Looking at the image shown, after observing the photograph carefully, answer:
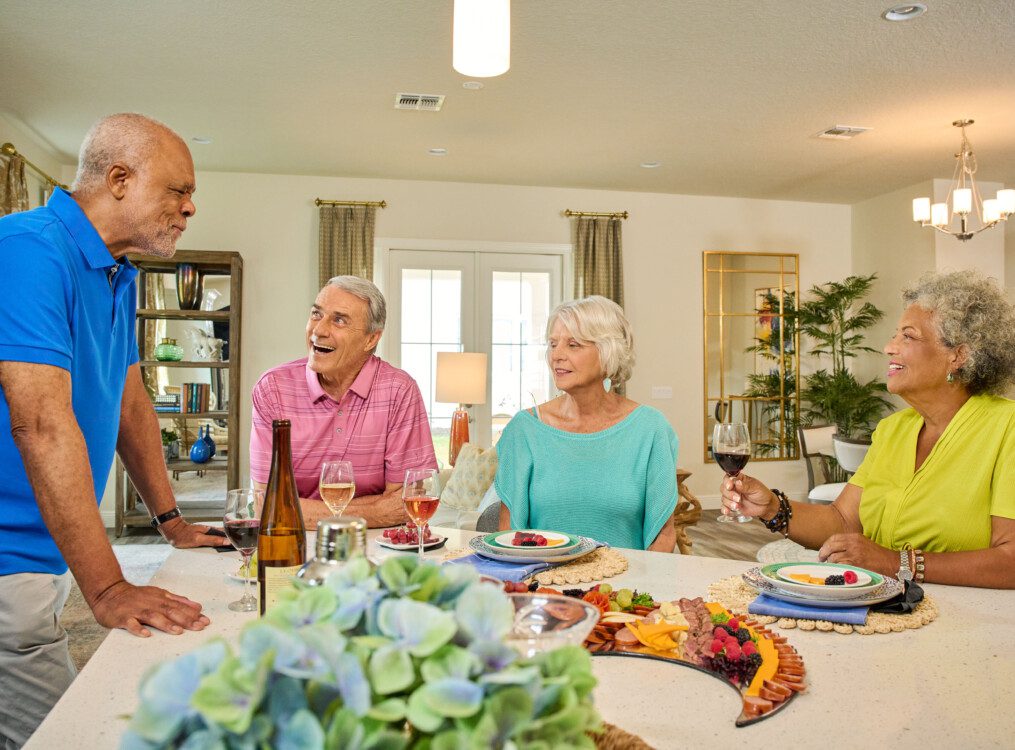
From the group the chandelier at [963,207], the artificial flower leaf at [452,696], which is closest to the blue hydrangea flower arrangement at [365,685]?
the artificial flower leaf at [452,696]

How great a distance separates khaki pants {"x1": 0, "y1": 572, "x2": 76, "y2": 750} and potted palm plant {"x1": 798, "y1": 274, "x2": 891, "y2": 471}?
680 cm

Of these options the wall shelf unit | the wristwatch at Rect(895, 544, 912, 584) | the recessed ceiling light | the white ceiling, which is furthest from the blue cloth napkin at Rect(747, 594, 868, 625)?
the wall shelf unit

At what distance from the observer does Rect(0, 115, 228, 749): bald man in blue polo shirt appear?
1.25 m

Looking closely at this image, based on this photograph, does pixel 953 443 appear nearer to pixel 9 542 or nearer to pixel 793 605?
pixel 793 605

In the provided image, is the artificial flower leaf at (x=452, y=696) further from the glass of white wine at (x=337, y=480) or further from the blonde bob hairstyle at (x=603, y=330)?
the blonde bob hairstyle at (x=603, y=330)

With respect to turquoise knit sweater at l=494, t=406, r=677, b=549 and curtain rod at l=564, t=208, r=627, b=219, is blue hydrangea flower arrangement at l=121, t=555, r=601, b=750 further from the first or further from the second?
curtain rod at l=564, t=208, r=627, b=219

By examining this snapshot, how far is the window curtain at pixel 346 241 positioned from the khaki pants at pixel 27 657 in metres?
5.43

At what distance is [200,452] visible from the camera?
627 cm

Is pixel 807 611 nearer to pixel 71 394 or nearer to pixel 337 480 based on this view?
pixel 337 480

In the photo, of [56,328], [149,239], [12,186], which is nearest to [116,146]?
[149,239]

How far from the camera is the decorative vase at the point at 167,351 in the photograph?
20.6 ft

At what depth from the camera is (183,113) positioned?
5.12 m

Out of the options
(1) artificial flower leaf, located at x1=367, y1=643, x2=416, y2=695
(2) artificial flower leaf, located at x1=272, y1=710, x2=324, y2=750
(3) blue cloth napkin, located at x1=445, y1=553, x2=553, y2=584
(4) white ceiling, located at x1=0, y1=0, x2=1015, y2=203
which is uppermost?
(4) white ceiling, located at x1=0, y1=0, x2=1015, y2=203

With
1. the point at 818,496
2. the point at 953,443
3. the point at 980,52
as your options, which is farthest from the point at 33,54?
the point at 818,496
